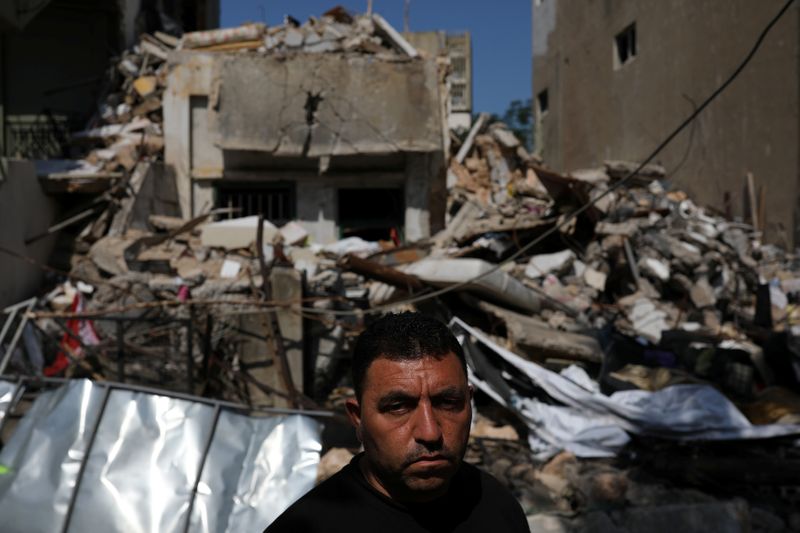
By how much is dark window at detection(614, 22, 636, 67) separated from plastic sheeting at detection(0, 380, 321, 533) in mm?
16227

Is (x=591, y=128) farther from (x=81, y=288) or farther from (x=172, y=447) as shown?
(x=172, y=447)

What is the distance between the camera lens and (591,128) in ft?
63.0

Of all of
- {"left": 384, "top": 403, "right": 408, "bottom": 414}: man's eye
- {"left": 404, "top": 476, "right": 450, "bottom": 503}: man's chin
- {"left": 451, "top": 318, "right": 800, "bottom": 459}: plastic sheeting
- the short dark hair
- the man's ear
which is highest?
the short dark hair

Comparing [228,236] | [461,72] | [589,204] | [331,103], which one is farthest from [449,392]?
[461,72]

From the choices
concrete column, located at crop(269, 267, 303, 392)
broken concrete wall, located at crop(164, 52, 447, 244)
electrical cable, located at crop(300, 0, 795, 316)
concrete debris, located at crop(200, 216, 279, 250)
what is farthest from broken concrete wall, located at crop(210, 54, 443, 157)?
electrical cable, located at crop(300, 0, 795, 316)

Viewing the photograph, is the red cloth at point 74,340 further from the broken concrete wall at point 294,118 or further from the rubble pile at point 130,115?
the broken concrete wall at point 294,118

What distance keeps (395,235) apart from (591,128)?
8697mm

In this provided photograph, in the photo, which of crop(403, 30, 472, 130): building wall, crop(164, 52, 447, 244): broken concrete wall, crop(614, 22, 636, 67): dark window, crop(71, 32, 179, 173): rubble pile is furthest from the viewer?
crop(403, 30, 472, 130): building wall

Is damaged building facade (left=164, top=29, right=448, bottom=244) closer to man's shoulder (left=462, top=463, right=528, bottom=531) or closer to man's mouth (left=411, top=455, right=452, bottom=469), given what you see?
man's shoulder (left=462, top=463, right=528, bottom=531)

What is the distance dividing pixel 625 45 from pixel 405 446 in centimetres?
1852

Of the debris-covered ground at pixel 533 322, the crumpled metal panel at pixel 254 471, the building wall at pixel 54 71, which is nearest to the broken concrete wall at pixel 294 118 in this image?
the debris-covered ground at pixel 533 322

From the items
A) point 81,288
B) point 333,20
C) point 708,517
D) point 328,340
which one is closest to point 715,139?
point 333,20

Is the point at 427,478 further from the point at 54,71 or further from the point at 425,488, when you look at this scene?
the point at 54,71

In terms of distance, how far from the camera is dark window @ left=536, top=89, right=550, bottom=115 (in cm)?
2252
